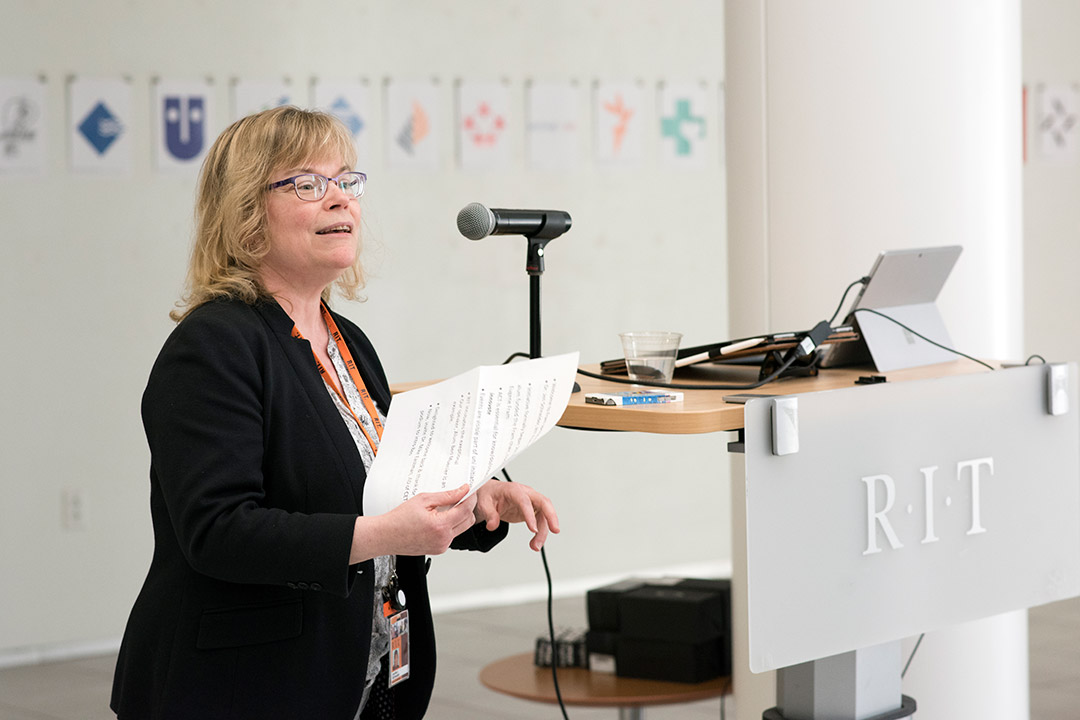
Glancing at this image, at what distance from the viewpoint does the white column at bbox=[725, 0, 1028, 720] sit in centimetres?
293

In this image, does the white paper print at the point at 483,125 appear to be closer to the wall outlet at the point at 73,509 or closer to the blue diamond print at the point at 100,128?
the blue diamond print at the point at 100,128

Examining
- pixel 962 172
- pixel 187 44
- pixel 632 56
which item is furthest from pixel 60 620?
pixel 962 172

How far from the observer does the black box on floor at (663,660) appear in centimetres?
302

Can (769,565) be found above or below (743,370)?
below

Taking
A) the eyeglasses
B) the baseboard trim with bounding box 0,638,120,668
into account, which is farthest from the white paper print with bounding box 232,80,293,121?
the eyeglasses

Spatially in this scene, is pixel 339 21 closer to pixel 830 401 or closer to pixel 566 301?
pixel 566 301

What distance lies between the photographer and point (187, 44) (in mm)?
4871

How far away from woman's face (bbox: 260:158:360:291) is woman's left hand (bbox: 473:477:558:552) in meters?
0.34

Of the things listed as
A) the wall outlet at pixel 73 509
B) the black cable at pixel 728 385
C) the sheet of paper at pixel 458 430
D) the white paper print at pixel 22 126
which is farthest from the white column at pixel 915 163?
the wall outlet at pixel 73 509

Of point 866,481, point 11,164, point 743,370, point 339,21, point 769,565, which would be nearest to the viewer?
point 769,565

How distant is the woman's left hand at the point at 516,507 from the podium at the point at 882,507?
0.14m

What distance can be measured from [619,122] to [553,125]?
0.98 feet

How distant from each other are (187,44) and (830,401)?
3.58 metres

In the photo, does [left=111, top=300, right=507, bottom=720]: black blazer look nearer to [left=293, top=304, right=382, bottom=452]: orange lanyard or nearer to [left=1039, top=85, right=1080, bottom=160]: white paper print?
[left=293, top=304, right=382, bottom=452]: orange lanyard
